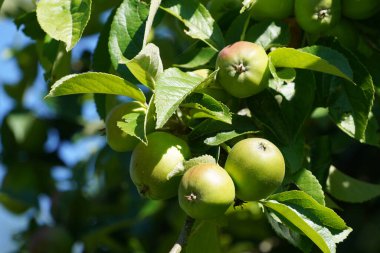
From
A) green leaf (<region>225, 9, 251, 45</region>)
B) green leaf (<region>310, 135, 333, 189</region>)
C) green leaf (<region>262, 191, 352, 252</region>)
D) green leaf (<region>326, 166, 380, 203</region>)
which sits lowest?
green leaf (<region>326, 166, 380, 203</region>)

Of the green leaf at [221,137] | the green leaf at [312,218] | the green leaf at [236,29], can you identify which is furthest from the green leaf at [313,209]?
the green leaf at [236,29]

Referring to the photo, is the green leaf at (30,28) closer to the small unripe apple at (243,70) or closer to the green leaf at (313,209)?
the small unripe apple at (243,70)

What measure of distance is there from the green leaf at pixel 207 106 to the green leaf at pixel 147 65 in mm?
67

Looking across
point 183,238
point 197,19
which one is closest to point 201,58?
point 197,19

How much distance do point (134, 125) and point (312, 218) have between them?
31cm

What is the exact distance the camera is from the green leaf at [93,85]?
112 cm

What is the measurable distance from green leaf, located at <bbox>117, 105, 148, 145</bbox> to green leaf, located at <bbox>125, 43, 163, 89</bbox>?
0.19 ft

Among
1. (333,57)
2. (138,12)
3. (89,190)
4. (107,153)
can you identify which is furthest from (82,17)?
(89,190)

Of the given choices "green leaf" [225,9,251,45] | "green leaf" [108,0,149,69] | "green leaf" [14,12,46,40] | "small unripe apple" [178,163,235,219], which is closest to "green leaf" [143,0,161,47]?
"green leaf" [108,0,149,69]

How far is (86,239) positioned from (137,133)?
3.91 feet

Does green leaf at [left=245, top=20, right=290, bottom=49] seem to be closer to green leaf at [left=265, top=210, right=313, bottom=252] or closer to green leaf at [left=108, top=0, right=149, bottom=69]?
green leaf at [left=108, top=0, right=149, bottom=69]

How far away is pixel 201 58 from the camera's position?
1339 millimetres

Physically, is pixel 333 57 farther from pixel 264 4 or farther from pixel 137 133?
pixel 137 133

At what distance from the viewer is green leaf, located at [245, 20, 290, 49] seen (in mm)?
1279
